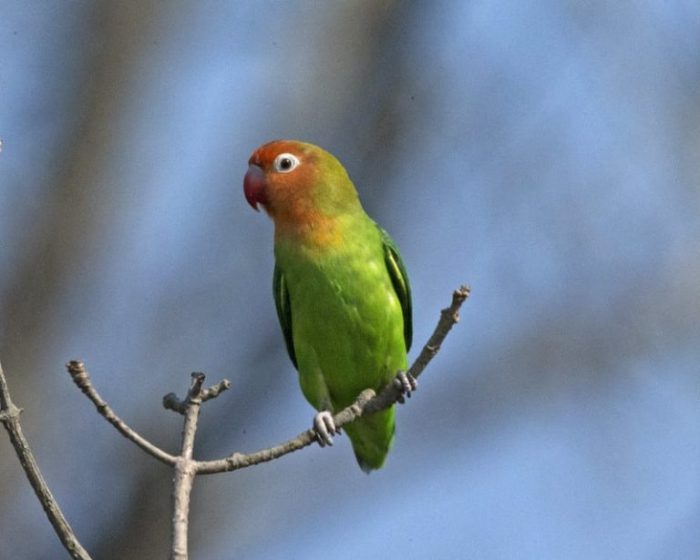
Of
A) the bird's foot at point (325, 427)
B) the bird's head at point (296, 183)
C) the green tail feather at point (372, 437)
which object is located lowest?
the bird's foot at point (325, 427)

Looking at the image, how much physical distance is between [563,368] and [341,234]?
11.3 feet

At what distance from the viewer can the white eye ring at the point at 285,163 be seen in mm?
5133

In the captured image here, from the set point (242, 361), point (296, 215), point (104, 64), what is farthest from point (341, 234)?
point (104, 64)

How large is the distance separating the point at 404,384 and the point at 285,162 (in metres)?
1.48

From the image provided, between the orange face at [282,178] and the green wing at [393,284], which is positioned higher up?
the orange face at [282,178]

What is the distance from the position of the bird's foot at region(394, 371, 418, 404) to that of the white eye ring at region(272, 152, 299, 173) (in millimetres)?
1367

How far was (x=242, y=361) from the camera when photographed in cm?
738

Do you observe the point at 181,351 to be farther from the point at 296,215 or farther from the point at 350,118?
the point at 296,215

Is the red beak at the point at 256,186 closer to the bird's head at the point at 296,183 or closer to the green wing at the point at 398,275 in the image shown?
the bird's head at the point at 296,183

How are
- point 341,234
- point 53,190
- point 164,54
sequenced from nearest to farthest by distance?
point 341,234 → point 53,190 → point 164,54

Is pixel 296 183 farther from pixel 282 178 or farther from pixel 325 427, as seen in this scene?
pixel 325 427

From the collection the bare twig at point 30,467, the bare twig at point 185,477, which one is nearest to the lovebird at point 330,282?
the bare twig at point 185,477

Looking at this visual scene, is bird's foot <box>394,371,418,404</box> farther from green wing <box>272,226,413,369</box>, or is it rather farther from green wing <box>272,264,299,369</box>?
green wing <box>272,264,299,369</box>

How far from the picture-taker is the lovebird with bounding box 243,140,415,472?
4766mm
